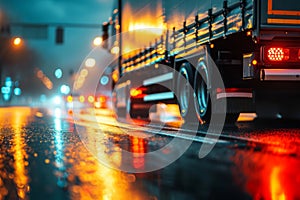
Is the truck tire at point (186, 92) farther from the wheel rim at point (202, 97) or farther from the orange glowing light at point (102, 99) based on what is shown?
the orange glowing light at point (102, 99)

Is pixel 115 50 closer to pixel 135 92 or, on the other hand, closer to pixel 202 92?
pixel 135 92

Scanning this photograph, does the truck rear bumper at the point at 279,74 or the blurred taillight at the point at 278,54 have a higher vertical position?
the blurred taillight at the point at 278,54

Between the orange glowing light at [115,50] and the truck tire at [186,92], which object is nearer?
the truck tire at [186,92]

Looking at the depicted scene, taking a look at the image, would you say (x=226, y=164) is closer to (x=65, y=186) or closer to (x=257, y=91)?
(x=65, y=186)

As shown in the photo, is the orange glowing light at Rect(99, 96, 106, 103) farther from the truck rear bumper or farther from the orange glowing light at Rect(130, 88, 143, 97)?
the truck rear bumper

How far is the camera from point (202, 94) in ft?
43.9

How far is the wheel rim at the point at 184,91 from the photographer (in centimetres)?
1450

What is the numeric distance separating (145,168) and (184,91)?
27.6ft

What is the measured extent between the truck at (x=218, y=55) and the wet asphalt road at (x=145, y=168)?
199 centimetres

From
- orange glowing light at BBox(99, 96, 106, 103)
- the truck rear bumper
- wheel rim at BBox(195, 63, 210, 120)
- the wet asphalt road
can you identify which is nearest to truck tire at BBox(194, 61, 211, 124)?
wheel rim at BBox(195, 63, 210, 120)

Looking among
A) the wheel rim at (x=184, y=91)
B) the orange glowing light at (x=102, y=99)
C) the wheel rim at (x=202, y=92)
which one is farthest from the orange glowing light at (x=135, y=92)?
the orange glowing light at (x=102, y=99)

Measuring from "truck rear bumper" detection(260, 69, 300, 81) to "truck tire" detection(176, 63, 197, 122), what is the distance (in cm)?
314

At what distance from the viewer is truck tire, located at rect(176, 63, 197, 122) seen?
14.2 m


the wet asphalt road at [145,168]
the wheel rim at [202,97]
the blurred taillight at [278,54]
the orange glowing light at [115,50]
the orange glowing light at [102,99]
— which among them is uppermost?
the orange glowing light at [115,50]
